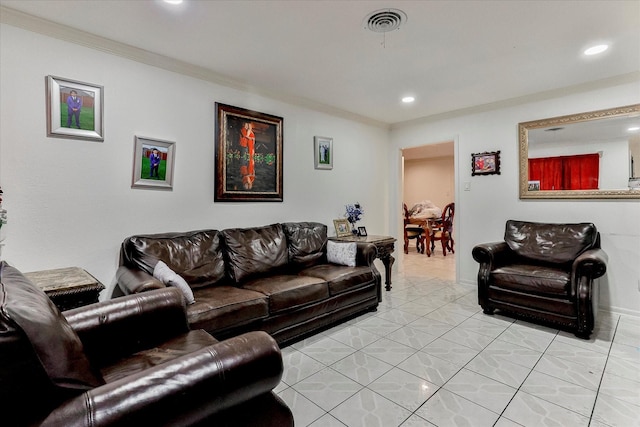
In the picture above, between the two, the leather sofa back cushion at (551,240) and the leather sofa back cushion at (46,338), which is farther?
the leather sofa back cushion at (551,240)

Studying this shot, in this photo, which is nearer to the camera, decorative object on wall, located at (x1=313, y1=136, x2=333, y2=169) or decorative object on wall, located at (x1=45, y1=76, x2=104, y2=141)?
decorative object on wall, located at (x1=45, y1=76, x2=104, y2=141)

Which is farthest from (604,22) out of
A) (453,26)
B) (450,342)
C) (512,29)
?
(450,342)

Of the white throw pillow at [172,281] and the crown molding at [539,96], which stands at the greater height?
the crown molding at [539,96]

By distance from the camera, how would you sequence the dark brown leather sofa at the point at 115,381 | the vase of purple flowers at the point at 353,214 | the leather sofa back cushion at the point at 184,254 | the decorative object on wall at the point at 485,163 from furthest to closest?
the vase of purple flowers at the point at 353,214 → the decorative object on wall at the point at 485,163 → the leather sofa back cushion at the point at 184,254 → the dark brown leather sofa at the point at 115,381

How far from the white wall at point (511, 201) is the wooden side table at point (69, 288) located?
408cm

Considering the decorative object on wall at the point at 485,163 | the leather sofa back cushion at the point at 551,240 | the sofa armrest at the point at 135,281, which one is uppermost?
the decorative object on wall at the point at 485,163

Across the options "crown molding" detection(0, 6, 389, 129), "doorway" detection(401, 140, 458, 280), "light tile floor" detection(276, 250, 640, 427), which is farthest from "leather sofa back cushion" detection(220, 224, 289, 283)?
"doorway" detection(401, 140, 458, 280)

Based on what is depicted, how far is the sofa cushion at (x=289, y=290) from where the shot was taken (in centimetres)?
249

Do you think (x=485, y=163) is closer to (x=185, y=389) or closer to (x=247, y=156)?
(x=247, y=156)

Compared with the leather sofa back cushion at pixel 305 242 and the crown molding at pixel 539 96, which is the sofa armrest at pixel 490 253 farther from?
the crown molding at pixel 539 96

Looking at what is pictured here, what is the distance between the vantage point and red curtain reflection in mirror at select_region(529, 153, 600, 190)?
134 inches

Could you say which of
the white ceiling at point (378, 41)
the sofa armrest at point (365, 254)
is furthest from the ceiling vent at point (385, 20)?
the sofa armrest at point (365, 254)

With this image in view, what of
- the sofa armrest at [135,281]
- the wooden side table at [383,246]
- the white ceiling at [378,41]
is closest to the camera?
the sofa armrest at [135,281]

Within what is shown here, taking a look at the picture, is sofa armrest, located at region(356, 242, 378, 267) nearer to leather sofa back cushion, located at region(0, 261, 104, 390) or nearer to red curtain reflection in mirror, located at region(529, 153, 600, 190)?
red curtain reflection in mirror, located at region(529, 153, 600, 190)
